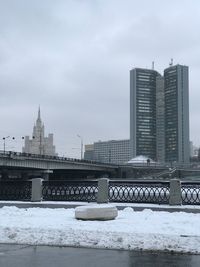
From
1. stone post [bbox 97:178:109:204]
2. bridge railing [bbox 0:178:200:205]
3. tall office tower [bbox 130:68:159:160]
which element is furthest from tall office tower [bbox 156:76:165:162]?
stone post [bbox 97:178:109:204]

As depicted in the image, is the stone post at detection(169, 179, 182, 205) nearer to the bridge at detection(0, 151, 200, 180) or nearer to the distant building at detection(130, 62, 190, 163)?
the bridge at detection(0, 151, 200, 180)

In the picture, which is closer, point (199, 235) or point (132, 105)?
point (199, 235)

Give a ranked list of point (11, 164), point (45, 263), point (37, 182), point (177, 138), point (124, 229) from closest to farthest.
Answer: point (45, 263) → point (124, 229) → point (37, 182) → point (11, 164) → point (177, 138)

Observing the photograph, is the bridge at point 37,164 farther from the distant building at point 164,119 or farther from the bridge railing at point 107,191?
the distant building at point 164,119

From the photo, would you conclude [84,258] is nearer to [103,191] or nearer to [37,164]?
[103,191]

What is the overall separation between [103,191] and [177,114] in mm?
160989

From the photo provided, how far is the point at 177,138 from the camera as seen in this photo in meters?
188

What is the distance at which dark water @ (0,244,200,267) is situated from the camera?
947cm

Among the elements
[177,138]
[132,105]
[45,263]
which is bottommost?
[45,263]

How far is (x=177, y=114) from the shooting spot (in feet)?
607

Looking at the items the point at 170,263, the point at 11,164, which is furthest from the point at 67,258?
the point at 11,164

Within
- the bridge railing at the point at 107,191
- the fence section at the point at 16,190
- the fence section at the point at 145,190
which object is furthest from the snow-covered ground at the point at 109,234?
the fence section at the point at 16,190

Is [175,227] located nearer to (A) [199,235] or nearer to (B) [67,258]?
(A) [199,235]

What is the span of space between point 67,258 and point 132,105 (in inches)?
7381
